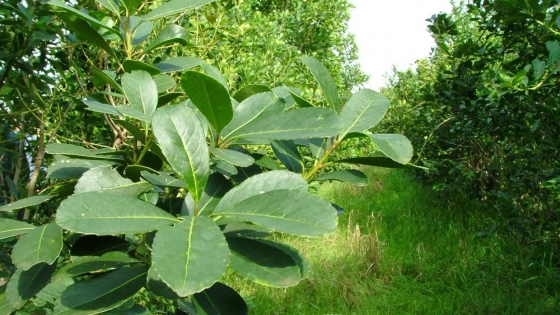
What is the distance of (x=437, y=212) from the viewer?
4.59 metres

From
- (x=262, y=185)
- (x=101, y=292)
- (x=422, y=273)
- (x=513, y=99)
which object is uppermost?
(x=262, y=185)

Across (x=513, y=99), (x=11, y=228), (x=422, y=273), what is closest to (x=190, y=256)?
(x=11, y=228)

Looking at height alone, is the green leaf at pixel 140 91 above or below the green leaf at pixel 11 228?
above

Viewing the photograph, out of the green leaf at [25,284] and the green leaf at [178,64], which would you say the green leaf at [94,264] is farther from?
the green leaf at [178,64]

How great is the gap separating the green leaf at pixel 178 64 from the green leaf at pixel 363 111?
9.6 inches

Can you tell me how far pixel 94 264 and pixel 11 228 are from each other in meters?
0.11

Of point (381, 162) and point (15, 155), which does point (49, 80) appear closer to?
point (15, 155)

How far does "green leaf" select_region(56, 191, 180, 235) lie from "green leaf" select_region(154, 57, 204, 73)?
0.33m

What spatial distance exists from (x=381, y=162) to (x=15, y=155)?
1327 millimetres

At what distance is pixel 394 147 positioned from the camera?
1.85ft

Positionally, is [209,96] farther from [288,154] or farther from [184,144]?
[288,154]

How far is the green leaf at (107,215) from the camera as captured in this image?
0.41 m

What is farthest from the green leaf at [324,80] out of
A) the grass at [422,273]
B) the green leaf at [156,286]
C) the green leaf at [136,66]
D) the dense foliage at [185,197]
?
the grass at [422,273]

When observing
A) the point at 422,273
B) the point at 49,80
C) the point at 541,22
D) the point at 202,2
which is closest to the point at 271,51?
the point at 422,273
